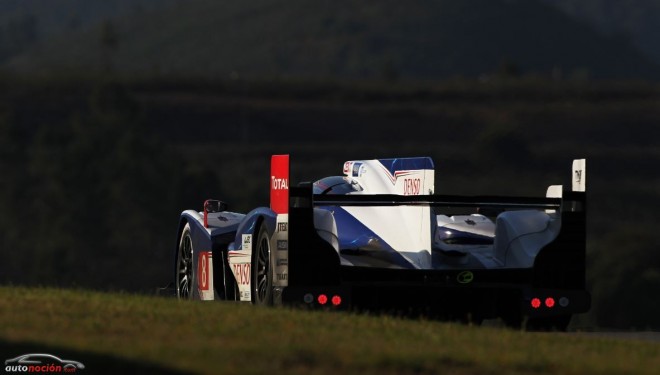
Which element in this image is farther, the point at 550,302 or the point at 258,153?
the point at 258,153

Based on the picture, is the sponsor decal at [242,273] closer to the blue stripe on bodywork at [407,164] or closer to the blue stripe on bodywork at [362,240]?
the blue stripe on bodywork at [362,240]

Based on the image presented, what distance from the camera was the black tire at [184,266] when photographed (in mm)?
19328

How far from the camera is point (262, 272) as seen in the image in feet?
55.6

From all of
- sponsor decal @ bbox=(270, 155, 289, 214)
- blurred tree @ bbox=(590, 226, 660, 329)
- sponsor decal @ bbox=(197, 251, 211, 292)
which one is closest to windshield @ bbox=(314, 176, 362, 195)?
sponsor decal @ bbox=(197, 251, 211, 292)

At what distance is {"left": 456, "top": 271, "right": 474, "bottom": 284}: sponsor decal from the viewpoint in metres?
16.5

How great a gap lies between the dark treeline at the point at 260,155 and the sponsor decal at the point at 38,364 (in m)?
74.1

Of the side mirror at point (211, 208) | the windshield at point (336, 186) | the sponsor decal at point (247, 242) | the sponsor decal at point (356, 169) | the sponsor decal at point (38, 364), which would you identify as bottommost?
the sponsor decal at point (38, 364)

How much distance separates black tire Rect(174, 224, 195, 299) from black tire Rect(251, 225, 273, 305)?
2.14 metres

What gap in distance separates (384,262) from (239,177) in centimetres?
13500

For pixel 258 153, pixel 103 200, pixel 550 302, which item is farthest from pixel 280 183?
pixel 258 153

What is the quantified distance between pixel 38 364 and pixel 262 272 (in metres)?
5.51

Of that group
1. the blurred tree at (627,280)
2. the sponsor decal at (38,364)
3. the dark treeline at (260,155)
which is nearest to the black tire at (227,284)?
the sponsor decal at (38,364)

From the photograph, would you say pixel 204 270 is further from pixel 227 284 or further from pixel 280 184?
pixel 280 184

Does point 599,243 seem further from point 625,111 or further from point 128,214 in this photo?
point 625,111
